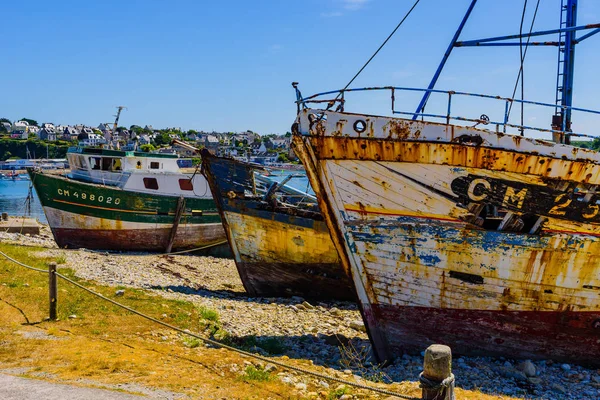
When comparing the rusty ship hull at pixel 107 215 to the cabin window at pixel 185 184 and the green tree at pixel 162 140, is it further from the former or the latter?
the green tree at pixel 162 140

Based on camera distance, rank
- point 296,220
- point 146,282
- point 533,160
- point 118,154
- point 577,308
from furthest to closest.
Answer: point 118,154 < point 146,282 < point 296,220 < point 577,308 < point 533,160

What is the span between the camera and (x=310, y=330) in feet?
34.2

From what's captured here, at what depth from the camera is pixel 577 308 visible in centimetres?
823

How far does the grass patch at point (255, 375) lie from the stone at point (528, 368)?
4.24 m

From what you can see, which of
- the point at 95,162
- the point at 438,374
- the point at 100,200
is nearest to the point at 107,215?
the point at 100,200

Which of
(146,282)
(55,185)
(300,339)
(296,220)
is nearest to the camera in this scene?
(300,339)

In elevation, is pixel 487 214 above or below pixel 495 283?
above

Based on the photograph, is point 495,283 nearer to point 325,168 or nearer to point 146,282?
point 325,168

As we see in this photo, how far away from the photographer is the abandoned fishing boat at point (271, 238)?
13172 mm

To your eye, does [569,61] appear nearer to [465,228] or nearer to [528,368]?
[465,228]

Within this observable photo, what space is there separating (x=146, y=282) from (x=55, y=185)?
9442 mm

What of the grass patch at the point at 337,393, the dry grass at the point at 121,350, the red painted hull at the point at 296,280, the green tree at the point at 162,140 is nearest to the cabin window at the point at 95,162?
the red painted hull at the point at 296,280

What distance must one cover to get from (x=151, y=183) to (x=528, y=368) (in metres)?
17.5

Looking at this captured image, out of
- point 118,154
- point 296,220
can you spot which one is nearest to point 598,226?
point 296,220
